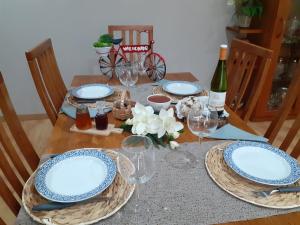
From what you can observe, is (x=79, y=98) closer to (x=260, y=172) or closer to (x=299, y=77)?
(x=260, y=172)

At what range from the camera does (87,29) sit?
243 centimetres

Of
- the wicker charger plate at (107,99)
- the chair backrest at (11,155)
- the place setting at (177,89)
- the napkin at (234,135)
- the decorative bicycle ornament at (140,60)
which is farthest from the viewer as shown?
the decorative bicycle ornament at (140,60)

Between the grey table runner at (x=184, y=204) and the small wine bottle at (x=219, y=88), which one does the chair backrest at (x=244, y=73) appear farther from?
the grey table runner at (x=184, y=204)

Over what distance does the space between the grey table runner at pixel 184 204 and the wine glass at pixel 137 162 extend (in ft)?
0.11

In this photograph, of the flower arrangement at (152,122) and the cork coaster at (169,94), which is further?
the cork coaster at (169,94)

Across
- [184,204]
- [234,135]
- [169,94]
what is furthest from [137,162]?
[169,94]

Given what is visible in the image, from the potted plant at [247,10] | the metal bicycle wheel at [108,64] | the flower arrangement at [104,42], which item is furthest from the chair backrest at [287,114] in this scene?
the potted plant at [247,10]

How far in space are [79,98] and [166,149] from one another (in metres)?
0.56

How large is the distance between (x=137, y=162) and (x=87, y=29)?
2.00 m

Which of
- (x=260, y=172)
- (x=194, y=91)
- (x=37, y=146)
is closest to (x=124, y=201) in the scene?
(x=260, y=172)

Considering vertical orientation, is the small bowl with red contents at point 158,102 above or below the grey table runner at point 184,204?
above

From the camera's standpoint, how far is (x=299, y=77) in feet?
3.76

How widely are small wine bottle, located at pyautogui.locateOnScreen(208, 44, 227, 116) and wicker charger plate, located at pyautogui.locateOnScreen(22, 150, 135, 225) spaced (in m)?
0.49

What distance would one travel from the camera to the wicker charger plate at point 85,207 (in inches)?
24.1
